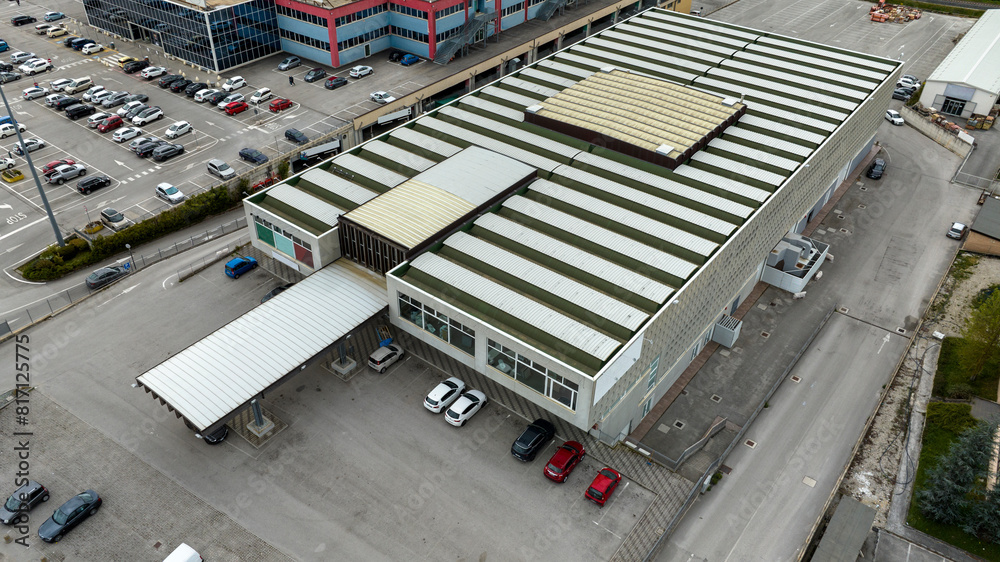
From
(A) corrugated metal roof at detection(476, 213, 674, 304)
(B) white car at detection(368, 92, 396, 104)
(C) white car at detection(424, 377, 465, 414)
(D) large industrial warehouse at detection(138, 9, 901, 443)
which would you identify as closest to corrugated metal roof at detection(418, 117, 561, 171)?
(D) large industrial warehouse at detection(138, 9, 901, 443)

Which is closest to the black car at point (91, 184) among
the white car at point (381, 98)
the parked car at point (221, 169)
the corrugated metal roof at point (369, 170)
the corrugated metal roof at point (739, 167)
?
the parked car at point (221, 169)

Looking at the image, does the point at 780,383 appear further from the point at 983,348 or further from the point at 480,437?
the point at 480,437

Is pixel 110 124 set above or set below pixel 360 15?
below

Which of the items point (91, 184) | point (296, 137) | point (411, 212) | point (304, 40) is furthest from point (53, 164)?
point (411, 212)

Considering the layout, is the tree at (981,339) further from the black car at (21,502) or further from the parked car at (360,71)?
the parked car at (360,71)

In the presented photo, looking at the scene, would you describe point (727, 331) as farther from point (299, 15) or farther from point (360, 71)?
point (299, 15)

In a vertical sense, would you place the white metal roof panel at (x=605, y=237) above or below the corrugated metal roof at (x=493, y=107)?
below
